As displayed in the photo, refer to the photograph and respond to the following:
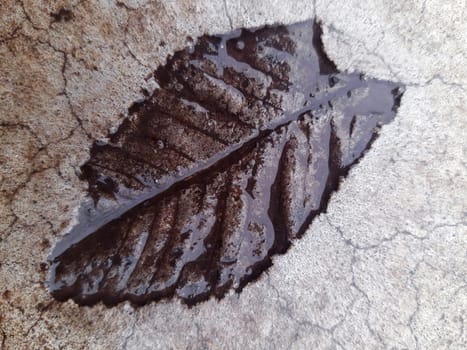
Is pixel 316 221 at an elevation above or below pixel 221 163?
below

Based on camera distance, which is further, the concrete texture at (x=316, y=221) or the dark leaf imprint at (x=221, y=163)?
the dark leaf imprint at (x=221, y=163)

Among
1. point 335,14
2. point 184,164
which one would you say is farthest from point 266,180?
point 335,14

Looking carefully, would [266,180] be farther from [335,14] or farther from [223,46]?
A: [335,14]

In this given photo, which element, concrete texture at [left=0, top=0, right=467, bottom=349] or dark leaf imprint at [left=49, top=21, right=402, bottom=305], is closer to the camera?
concrete texture at [left=0, top=0, right=467, bottom=349]
